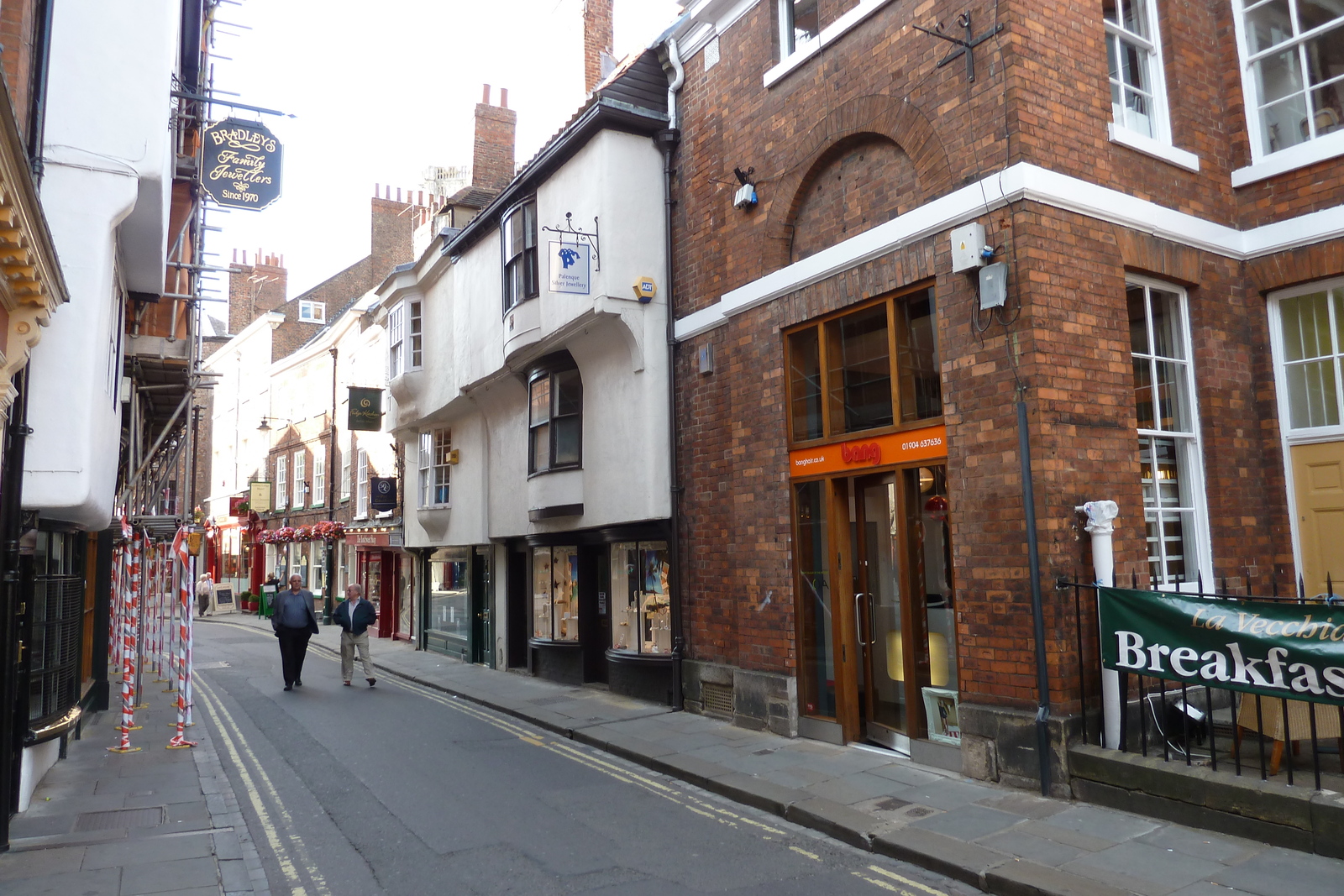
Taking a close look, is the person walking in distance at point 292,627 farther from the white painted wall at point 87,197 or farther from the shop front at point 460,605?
the white painted wall at point 87,197

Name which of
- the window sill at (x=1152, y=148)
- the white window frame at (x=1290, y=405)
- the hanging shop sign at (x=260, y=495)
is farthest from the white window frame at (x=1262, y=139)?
the hanging shop sign at (x=260, y=495)

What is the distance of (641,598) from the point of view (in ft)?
41.4

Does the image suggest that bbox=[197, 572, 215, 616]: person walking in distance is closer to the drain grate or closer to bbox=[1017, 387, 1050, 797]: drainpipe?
the drain grate

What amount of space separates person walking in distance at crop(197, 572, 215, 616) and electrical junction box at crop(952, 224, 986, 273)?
3253 cm

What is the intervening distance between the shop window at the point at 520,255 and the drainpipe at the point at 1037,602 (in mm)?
8214

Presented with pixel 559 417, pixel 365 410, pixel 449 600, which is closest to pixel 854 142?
pixel 559 417

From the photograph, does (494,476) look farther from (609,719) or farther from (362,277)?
(362,277)

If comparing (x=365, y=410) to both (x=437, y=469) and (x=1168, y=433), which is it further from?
(x=1168, y=433)

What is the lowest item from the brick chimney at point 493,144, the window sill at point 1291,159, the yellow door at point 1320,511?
the yellow door at point 1320,511

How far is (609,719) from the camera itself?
36.1 ft

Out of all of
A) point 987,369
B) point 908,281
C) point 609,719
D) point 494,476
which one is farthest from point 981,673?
point 494,476

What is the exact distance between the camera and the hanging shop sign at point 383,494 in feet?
72.3

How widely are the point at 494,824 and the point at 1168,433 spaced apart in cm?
668

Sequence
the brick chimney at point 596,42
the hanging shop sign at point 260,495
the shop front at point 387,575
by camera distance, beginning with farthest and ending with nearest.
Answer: the hanging shop sign at point 260,495, the shop front at point 387,575, the brick chimney at point 596,42
